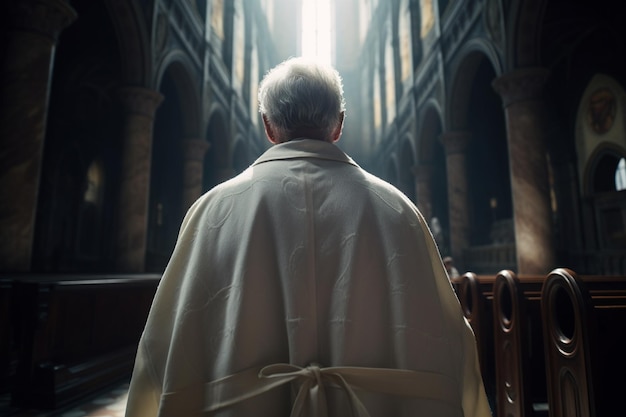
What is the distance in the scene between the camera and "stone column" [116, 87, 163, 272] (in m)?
8.46

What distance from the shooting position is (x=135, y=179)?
337 inches

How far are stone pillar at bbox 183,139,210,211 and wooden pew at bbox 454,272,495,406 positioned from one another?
9.73 meters

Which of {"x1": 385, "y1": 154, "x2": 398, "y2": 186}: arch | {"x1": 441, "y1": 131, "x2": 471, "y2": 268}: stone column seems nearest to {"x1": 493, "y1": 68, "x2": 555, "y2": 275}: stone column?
{"x1": 441, "y1": 131, "x2": 471, "y2": 268}: stone column

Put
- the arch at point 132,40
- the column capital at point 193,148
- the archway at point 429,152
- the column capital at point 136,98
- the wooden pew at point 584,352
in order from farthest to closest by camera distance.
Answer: the archway at point 429,152 → the column capital at point 193,148 → the column capital at point 136,98 → the arch at point 132,40 → the wooden pew at point 584,352

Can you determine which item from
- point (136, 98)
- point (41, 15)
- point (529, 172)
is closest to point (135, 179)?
point (136, 98)

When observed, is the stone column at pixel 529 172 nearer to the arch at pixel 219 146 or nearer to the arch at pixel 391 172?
the arch at pixel 219 146

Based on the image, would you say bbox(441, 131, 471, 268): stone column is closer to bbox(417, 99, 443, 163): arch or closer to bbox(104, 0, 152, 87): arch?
bbox(417, 99, 443, 163): arch

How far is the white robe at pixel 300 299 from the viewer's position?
44.0 inches

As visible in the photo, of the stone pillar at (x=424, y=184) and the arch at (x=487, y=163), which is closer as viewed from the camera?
the arch at (x=487, y=163)

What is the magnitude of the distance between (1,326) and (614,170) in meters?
13.2

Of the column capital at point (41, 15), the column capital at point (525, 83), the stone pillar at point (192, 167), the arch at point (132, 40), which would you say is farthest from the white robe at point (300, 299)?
the stone pillar at point (192, 167)

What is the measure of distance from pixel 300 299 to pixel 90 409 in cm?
329

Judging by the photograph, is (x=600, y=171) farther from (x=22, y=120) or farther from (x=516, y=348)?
(x=22, y=120)

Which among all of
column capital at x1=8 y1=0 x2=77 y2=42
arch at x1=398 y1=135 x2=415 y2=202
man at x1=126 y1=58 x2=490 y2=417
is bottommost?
man at x1=126 y1=58 x2=490 y2=417
